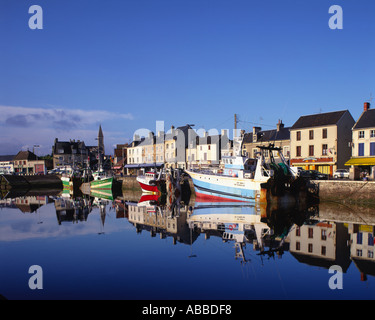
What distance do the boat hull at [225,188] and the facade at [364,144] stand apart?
1179 centimetres

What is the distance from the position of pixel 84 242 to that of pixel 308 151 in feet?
114

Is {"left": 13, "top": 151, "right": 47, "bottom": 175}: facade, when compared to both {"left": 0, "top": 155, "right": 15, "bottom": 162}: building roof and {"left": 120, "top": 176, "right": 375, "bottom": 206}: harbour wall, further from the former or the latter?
{"left": 120, "top": 176, "right": 375, "bottom": 206}: harbour wall

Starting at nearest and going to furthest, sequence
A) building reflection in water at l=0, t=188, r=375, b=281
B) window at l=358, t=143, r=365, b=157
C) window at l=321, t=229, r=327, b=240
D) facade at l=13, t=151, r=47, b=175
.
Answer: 1. building reflection in water at l=0, t=188, r=375, b=281
2. window at l=321, t=229, r=327, b=240
3. window at l=358, t=143, r=365, b=157
4. facade at l=13, t=151, r=47, b=175

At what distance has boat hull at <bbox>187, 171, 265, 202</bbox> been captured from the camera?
3500 cm

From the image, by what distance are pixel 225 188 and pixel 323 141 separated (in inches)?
598

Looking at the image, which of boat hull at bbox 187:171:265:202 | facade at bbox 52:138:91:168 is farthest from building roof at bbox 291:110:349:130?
facade at bbox 52:138:91:168

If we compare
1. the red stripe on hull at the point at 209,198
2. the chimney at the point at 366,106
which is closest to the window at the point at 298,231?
the red stripe on hull at the point at 209,198

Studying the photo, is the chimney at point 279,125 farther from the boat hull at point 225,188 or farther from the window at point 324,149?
the boat hull at point 225,188

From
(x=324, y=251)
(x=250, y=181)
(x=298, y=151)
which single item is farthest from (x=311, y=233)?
(x=298, y=151)

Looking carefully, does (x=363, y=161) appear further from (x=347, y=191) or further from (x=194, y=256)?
(x=194, y=256)

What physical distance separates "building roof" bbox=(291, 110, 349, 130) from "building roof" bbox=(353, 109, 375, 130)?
3.36 m

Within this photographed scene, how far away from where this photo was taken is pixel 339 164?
43.0 m

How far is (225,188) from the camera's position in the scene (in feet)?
124
